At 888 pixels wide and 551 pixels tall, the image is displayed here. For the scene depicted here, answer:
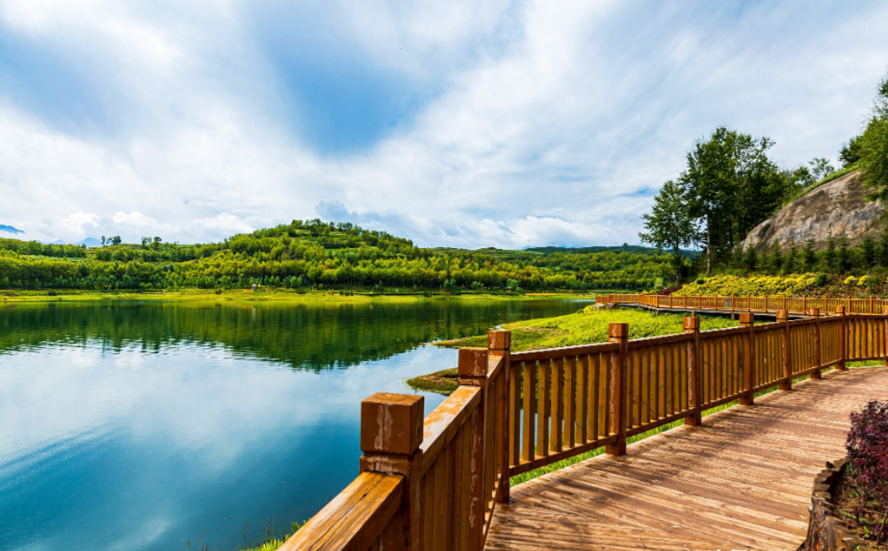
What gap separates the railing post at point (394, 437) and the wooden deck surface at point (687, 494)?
2307mm

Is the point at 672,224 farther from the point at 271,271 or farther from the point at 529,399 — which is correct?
the point at 271,271

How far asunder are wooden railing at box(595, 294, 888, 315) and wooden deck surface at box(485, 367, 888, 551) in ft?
40.0

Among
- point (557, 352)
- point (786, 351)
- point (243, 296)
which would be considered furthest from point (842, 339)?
point (243, 296)

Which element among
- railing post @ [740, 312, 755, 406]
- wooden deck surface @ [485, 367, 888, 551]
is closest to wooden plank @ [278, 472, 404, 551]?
wooden deck surface @ [485, 367, 888, 551]

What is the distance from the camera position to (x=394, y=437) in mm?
1118

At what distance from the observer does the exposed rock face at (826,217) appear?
3453cm

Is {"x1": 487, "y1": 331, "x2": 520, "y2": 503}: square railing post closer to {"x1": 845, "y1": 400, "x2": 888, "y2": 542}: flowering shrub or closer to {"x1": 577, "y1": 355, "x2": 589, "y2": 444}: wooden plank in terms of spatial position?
{"x1": 577, "y1": 355, "x2": 589, "y2": 444}: wooden plank

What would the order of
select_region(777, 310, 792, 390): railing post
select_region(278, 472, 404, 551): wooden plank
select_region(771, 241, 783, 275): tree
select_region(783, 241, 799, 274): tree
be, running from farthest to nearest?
select_region(771, 241, 783, 275): tree, select_region(783, 241, 799, 274): tree, select_region(777, 310, 792, 390): railing post, select_region(278, 472, 404, 551): wooden plank

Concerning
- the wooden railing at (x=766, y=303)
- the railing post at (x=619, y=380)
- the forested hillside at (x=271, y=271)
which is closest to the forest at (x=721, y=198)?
the wooden railing at (x=766, y=303)

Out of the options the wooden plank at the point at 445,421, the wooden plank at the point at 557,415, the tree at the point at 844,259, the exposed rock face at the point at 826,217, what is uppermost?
the exposed rock face at the point at 826,217

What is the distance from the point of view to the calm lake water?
10867 mm

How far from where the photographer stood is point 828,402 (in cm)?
716

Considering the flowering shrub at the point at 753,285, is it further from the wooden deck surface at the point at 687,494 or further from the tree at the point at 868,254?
the wooden deck surface at the point at 687,494

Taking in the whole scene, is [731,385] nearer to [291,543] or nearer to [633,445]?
[633,445]
